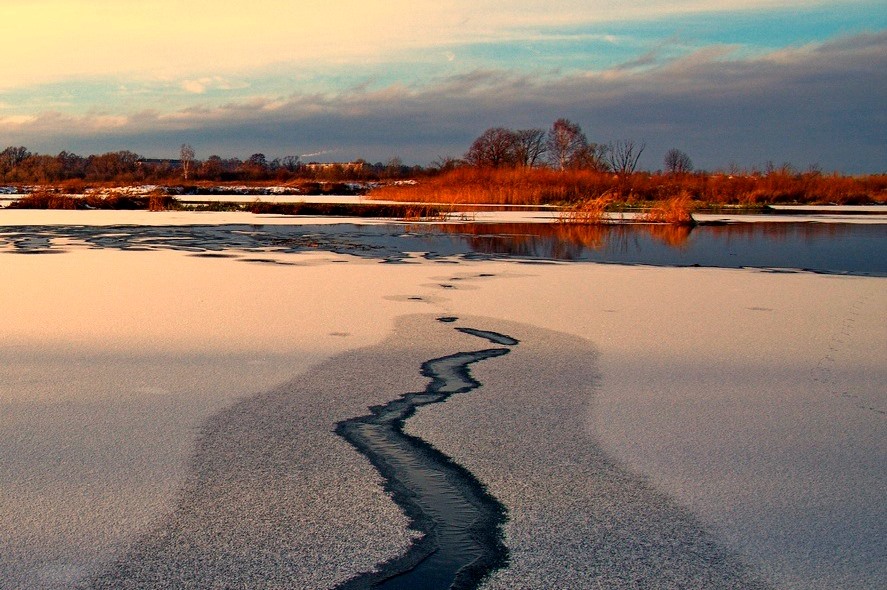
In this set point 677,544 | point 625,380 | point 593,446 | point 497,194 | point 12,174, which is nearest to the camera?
point 677,544

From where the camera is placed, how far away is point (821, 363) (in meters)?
4.48

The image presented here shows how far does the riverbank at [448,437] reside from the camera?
7.14 ft

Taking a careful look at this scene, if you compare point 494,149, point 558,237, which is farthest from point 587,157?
point 558,237

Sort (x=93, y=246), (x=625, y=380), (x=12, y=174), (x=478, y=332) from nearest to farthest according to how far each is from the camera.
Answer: (x=625, y=380) → (x=478, y=332) → (x=93, y=246) → (x=12, y=174)

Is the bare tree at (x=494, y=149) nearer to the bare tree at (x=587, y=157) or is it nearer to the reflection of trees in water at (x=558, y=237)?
the bare tree at (x=587, y=157)

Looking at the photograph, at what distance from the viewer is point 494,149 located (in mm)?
52062

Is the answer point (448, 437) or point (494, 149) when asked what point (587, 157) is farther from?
point (448, 437)

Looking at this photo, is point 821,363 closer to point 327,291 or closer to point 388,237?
point 327,291

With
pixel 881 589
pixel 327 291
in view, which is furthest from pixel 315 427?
pixel 327 291

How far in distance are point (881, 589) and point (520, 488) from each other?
1.04 m

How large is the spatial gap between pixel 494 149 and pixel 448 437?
164 feet

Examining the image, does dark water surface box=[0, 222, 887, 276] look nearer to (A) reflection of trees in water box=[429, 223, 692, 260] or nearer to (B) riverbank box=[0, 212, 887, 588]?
(A) reflection of trees in water box=[429, 223, 692, 260]

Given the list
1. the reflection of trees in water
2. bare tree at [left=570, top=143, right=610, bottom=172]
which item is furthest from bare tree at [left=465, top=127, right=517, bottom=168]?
the reflection of trees in water

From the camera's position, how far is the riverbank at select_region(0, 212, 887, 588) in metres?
2.18
